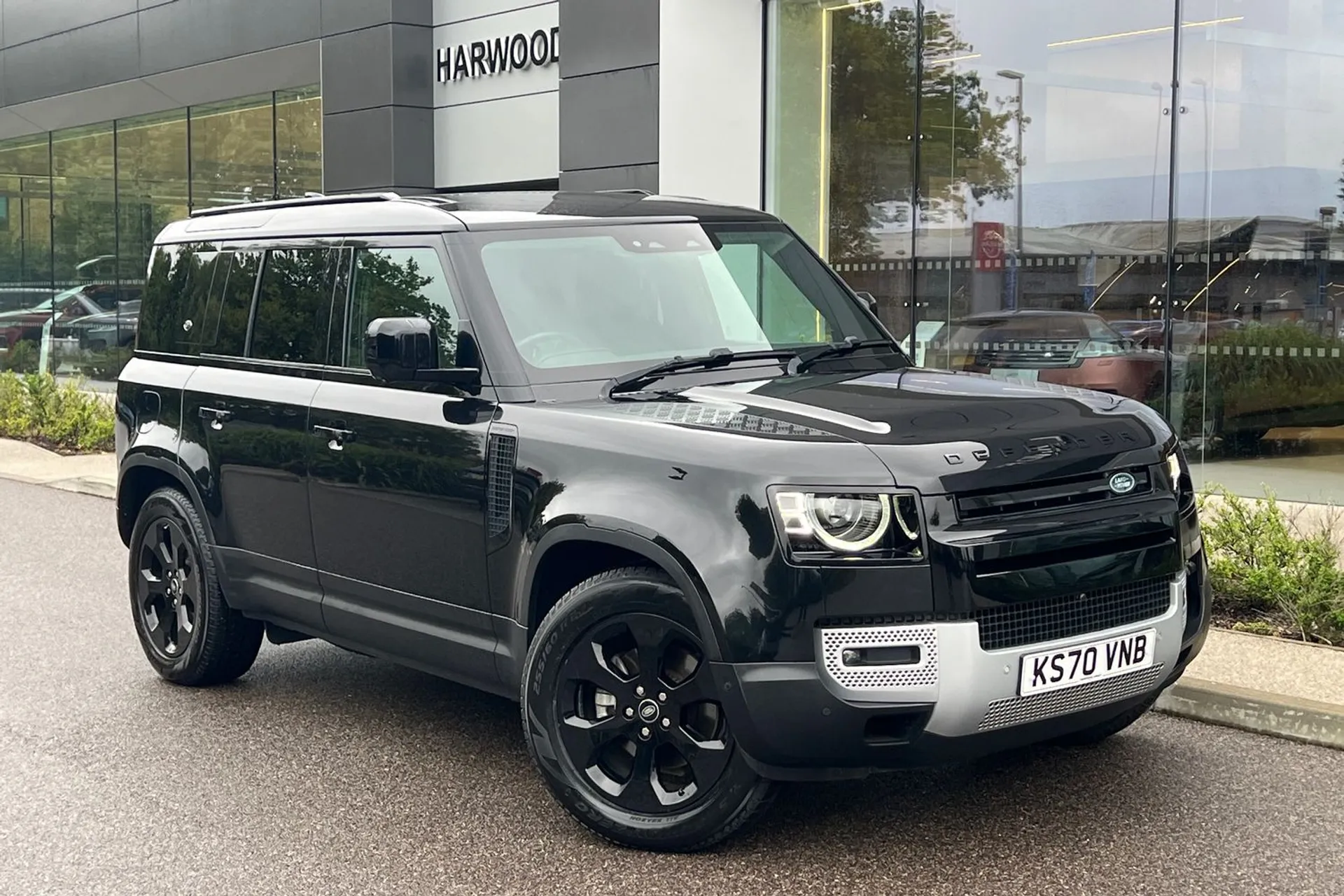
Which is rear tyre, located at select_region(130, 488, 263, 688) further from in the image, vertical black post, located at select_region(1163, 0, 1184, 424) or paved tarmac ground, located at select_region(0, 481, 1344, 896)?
vertical black post, located at select_region(1163, 0, 1184, 424)

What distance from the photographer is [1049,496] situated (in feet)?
13.9

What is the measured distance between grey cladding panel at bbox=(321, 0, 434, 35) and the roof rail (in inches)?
460

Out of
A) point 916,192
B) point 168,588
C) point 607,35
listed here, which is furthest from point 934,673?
point 607,35

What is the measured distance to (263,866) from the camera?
446 cm

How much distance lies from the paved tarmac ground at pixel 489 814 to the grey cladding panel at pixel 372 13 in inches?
513

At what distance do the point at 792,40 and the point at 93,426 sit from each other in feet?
29.0

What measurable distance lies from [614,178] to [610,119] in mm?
592

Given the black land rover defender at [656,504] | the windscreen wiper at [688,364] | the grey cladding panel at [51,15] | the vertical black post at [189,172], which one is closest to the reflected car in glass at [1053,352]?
the black land rover defender at [656,504]

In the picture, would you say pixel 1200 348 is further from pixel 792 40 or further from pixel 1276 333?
pixel 792 40

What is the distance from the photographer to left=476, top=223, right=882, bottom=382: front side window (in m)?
5.14

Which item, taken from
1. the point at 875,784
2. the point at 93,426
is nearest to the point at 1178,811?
the point at 875,784

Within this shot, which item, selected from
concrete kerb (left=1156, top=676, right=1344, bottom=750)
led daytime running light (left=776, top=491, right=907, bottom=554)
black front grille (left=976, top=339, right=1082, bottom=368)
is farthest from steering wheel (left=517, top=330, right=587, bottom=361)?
black front grille (left=976, top=339, right=1082, bottom=368)

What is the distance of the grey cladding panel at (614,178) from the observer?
14.9m

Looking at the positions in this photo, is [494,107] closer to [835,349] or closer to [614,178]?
[614,178]
